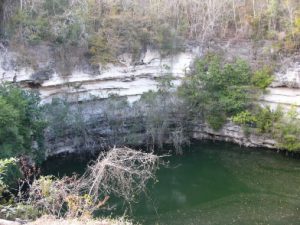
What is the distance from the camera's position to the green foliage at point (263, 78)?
640 inches

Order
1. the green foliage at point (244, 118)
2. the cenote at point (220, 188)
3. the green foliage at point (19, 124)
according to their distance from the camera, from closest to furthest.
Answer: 1. the green foliage at point (19, 124)
2. the cenote at point (220, 188)
3. the green foliage at point (244, 118)

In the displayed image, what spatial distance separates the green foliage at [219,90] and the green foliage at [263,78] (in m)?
0.25

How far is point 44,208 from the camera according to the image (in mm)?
8914

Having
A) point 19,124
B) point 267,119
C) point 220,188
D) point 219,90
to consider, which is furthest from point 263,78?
point 19,124

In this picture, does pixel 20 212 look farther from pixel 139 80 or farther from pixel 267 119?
pixel 267 119

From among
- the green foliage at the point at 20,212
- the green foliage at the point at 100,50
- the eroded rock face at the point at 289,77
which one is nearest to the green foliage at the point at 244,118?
the eroded rock face at the point at 289,77

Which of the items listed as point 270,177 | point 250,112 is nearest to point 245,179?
point 270,177

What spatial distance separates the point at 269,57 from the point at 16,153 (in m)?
9.83

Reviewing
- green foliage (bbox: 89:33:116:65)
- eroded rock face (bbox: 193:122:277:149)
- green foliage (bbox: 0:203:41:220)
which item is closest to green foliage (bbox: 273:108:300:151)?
eroded rock face (bbox: 193:122:277:149)

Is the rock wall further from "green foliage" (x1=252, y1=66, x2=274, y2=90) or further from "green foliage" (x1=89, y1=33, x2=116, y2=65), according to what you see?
"green foliage" (x1=89, y1=33, x2=116, y2=65)

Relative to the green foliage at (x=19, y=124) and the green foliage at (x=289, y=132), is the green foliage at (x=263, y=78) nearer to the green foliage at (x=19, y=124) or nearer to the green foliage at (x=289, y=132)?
the green foliage at (x=289, y=132)

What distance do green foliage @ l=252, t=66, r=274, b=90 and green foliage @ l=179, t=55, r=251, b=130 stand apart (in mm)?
253

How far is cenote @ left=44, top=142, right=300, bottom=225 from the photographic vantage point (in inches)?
471

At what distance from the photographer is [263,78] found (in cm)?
1634
